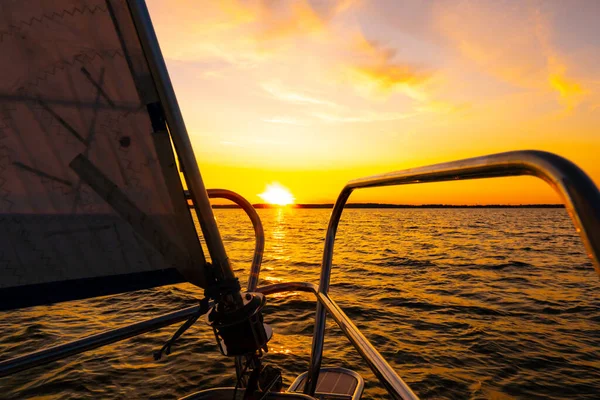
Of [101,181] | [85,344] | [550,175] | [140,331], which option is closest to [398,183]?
[550,175]

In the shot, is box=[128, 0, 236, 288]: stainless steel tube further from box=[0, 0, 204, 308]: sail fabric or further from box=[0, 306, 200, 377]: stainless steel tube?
box=[0, 306, 200, 377]: stainless steel tube

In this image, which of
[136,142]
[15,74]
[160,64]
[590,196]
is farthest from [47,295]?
[590,196]

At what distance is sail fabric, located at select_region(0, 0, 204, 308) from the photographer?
1254 mm

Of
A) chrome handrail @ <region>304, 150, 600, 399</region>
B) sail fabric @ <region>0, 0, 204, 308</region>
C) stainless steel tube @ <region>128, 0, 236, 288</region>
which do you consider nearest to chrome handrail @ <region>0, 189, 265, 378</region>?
sail fabric @ <region>0, 0, 204, 308</region>

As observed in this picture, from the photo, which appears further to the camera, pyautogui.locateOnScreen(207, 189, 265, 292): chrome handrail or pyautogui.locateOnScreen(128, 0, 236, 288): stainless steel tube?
pyautogui.locateOnScreen(207, 189, 265, 292): chrome handrail

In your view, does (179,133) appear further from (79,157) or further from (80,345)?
(80,345)

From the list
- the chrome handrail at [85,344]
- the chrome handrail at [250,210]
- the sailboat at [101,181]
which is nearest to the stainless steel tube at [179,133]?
the sailboat at [101,181]

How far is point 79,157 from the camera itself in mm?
1361

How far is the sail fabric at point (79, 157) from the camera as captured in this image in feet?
4.11

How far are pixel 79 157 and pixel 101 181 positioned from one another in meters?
0.12

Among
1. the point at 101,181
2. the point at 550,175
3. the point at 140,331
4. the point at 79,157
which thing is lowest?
the point at 140,331

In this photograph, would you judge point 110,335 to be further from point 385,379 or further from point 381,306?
point 381,306

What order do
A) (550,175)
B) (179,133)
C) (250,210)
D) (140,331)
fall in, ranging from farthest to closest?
(250,210)
(140,331)
(179,133)
(550,175)

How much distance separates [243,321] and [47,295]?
0.80 meters
